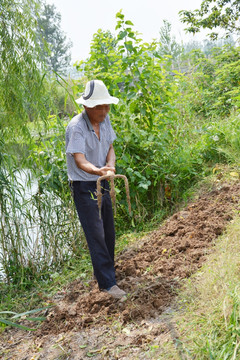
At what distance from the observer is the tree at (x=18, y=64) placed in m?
3.79

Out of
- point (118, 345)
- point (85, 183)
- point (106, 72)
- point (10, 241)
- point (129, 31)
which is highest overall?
point (129, 31)

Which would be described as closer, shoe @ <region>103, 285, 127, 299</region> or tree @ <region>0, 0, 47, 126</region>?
shoe @ <region>103, 285, 127, 299</region>

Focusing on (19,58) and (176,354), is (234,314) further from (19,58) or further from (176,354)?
(19,58)

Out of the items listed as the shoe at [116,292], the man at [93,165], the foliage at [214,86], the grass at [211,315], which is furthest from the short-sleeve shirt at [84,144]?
the foliage at [214,86]

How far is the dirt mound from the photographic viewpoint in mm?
2943

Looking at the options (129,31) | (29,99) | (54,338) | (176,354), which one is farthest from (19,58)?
(176,354)

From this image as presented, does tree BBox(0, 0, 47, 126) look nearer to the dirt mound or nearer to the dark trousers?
the dark trousers


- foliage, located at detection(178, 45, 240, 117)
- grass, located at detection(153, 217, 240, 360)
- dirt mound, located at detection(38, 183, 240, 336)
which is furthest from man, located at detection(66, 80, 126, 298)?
foliage, located at detection(178, 45, 240, 117)

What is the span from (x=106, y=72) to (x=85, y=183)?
84.6 inches

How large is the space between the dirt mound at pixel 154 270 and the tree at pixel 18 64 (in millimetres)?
1753

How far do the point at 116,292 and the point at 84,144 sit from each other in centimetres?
116

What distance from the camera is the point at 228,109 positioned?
7.41 m

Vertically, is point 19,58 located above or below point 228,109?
above

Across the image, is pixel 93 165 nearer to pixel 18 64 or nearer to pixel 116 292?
pixel 116 292
